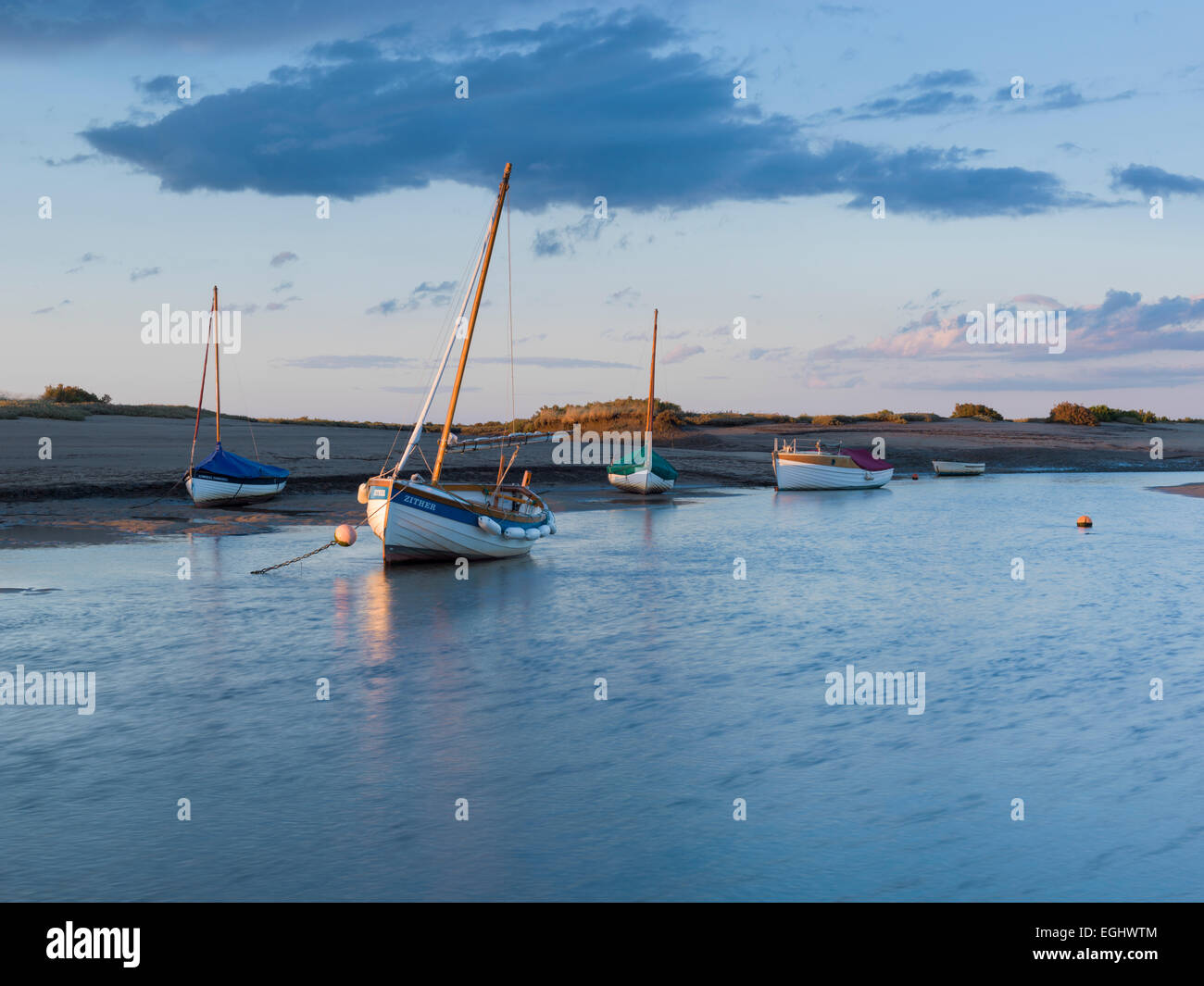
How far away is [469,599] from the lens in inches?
787

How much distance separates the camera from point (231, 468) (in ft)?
113

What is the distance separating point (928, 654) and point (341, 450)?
4232 centimetres

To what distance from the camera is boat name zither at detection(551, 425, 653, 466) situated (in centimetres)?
4983

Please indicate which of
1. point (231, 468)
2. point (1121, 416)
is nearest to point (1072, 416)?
point (1121, 416)

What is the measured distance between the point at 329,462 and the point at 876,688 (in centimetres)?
3784

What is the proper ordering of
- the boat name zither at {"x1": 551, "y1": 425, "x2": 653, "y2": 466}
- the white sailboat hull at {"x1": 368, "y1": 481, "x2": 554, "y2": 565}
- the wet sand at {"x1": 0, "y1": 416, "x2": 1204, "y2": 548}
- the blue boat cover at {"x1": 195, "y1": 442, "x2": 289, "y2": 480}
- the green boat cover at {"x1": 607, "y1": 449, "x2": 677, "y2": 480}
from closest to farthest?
the white sailboat hull at {"x1": 368, "y1": 481, "x2": 554, "y2": 565} < the wet sand at {"x1": 0, "y1": 416, "x2": 1204, "y2": 548} < the blue boat cover at {"x1": 195, "y1": 442, "x2": 289, "y2": 480} < the green boat cover at {"x1": 607, "y1": 449, "x2": 677, "y2": 480} < the boat name zither at {"x1": 551, "y1": 425, "x2": 653, "y2": 466}

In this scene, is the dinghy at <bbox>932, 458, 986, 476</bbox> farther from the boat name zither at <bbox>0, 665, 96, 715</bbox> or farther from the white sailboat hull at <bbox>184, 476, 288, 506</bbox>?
the boat name zither at <bbox>0, 665, 96, 715</bbox>

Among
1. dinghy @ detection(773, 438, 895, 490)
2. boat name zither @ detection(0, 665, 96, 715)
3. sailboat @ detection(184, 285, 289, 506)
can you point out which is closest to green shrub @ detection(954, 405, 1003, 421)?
dinghy @ detection(773, 438, 895, 490)

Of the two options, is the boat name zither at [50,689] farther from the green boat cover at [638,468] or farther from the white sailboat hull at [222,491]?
the green boat cover at [638,468]

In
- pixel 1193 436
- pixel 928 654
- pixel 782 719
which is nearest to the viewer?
pixel 782 719

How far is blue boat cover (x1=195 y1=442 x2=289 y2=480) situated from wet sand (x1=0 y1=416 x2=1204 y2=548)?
110 centimetres

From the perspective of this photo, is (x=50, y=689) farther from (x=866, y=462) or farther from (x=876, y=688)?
(x=866, y=462)
